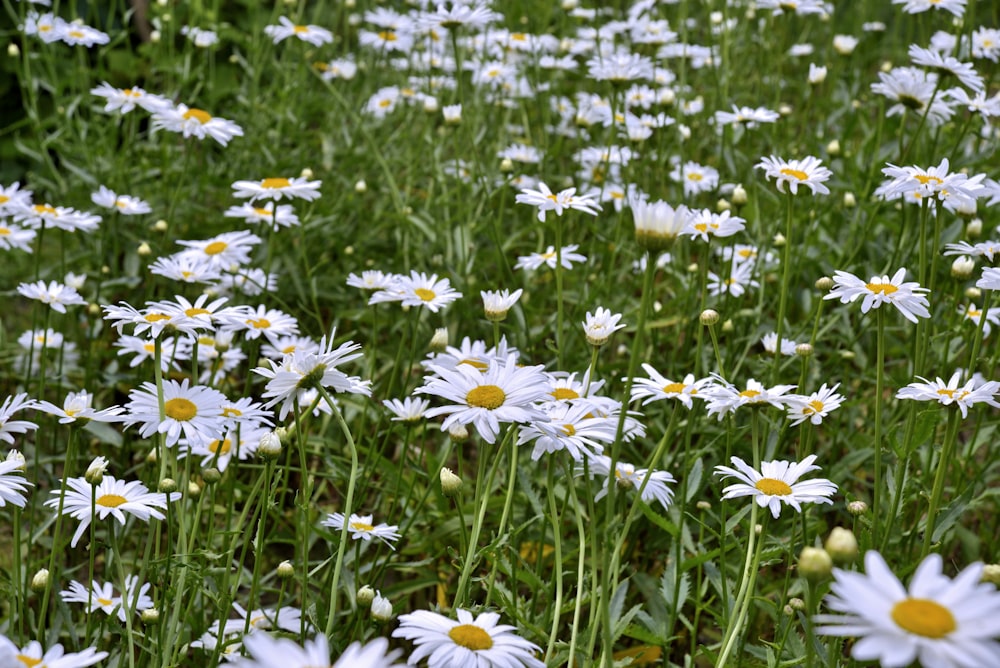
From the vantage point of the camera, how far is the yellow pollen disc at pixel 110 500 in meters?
1.40

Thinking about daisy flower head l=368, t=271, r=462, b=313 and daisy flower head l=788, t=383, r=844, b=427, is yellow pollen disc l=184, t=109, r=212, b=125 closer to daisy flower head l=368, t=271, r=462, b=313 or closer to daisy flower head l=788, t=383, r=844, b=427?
daisy flower head l=368, t=271, r=462, b=313

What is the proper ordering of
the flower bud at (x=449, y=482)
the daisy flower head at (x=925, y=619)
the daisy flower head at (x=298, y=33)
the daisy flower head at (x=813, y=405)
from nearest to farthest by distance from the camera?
1. the daisy flower head at (x=925, y=619)
2. the flower bud at (x=449, y=482)
3. the daisy flower head at (x=813, y=405)
4. the daisy flower head at (x=298, y=33)

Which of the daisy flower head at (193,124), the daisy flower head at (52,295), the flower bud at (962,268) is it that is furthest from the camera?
the daisy flower head at (193,124)

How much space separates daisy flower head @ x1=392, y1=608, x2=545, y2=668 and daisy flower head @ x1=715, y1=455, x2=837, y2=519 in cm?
35

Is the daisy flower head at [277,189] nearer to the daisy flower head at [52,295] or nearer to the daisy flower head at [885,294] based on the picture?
the daisy flower head at [52,295]

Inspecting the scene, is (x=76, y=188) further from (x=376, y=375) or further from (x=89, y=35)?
(x=376, y=375)

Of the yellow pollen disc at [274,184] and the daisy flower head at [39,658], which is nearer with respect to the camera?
the daisy flower head at [39,658]

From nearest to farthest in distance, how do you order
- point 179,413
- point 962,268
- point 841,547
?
point 841,547
point 179,413
point 962,268

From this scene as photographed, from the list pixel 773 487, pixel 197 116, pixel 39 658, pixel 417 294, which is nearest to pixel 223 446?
pixel 417 294

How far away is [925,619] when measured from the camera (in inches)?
27.7

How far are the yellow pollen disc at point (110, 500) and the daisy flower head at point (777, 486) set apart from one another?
2.57 ft

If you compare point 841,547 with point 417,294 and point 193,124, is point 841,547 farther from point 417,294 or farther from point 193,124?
point 193,124

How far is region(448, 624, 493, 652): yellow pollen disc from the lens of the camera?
1055 millimetres

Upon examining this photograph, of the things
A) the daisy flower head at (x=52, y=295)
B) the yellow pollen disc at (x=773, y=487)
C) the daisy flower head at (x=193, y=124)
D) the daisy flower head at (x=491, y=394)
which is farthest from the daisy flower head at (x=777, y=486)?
the daisy flower head at (x=193, y=124)
